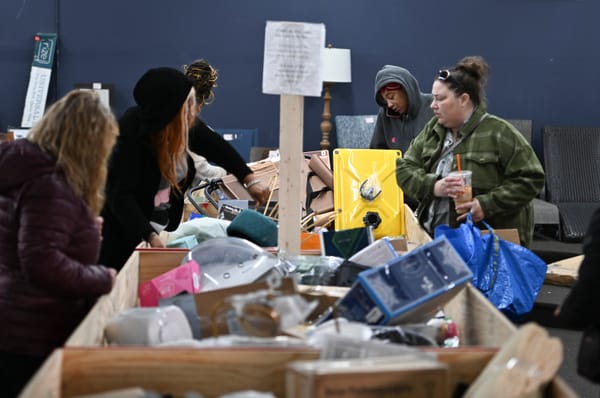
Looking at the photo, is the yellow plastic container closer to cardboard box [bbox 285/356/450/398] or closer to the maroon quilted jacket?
the maroon quilted jacket

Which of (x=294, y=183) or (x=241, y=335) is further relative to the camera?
(x=294, y=183)

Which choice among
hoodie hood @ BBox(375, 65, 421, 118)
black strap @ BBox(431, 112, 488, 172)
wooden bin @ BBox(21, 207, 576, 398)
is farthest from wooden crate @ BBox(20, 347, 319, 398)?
hoodie hood @ BBox(375, 65, 421, 118)

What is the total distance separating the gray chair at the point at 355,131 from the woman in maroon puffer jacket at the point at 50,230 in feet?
22.2

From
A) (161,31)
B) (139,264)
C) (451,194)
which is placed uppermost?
(161,31)

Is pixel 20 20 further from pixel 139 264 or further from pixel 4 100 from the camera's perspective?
pixel 139 264

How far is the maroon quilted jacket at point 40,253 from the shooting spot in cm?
204

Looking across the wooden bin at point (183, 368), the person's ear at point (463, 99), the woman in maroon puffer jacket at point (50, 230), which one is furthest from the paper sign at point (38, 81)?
the wooden bin at point (183, 368)

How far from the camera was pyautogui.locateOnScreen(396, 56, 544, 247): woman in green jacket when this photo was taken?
3.56 metres

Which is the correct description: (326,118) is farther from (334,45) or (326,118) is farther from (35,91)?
(35,91)

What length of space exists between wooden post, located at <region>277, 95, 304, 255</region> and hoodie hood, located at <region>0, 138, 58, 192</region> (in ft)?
2.91

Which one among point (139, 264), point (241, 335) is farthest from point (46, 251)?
point (139, 264)

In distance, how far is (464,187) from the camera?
3496 millimetres

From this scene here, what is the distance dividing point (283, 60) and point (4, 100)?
7173 millimetres

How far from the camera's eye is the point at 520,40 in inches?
362
